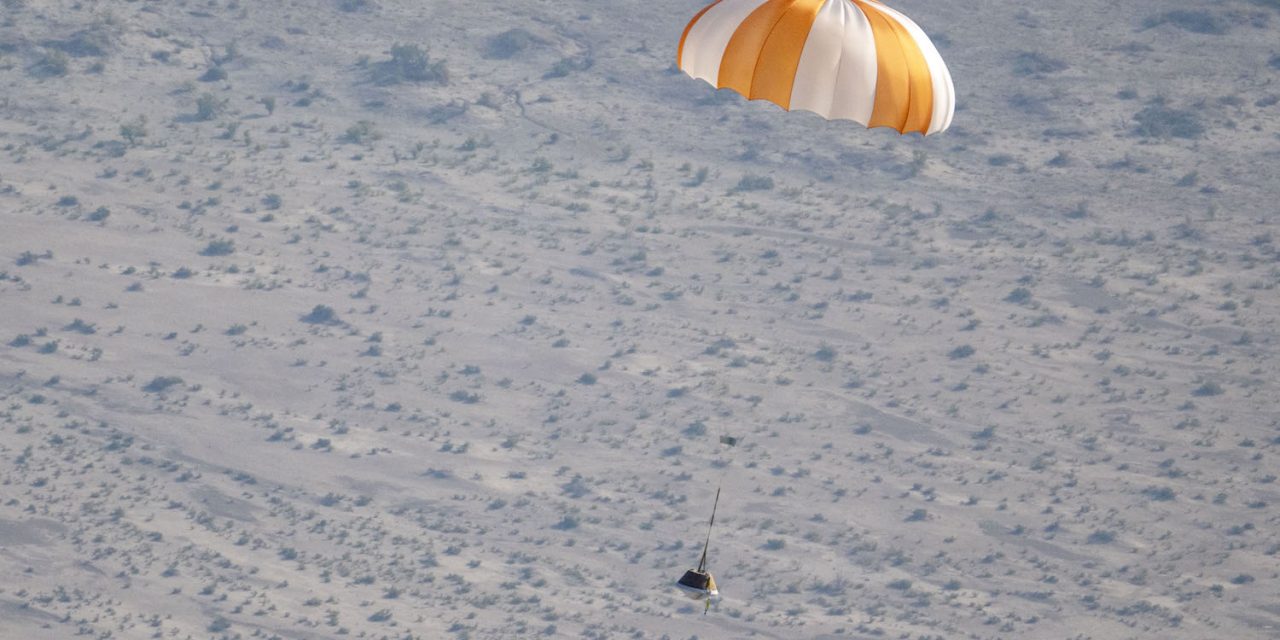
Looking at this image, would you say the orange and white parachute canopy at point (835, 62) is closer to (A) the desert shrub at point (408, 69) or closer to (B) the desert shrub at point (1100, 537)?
(B) the desert shrub at point (1100, 537)

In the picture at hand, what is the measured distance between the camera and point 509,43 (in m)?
57.5

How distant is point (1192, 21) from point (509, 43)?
21.7 meters

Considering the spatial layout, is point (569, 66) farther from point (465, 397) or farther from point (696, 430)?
point (696, 430)

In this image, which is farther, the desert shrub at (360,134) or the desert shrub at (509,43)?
the desert shrub at (509,43)

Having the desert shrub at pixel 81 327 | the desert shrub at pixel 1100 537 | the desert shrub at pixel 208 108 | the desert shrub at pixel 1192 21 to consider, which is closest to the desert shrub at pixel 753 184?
the desert shrub at pixel 208 108

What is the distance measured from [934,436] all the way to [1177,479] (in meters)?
5.04

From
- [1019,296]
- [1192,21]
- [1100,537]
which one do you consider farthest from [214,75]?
[1192,21]

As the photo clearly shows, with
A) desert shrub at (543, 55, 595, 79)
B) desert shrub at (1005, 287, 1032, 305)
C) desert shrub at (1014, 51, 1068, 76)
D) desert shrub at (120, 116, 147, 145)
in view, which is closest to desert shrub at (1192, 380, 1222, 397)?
desert shrub at (1005, 287, 1032, 305)

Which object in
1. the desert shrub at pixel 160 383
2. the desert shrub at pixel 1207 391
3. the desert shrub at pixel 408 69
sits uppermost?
the desert shrub at pixel 408 69

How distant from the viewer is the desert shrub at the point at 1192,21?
61.6m

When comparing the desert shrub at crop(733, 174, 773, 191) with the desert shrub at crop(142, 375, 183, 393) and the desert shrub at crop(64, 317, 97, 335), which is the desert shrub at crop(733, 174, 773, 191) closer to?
the desert shrub at crop(142, 375, 183, 393)

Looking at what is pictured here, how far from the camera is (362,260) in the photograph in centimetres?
4541

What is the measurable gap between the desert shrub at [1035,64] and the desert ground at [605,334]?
155mm

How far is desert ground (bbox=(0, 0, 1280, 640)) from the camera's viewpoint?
35.7m
